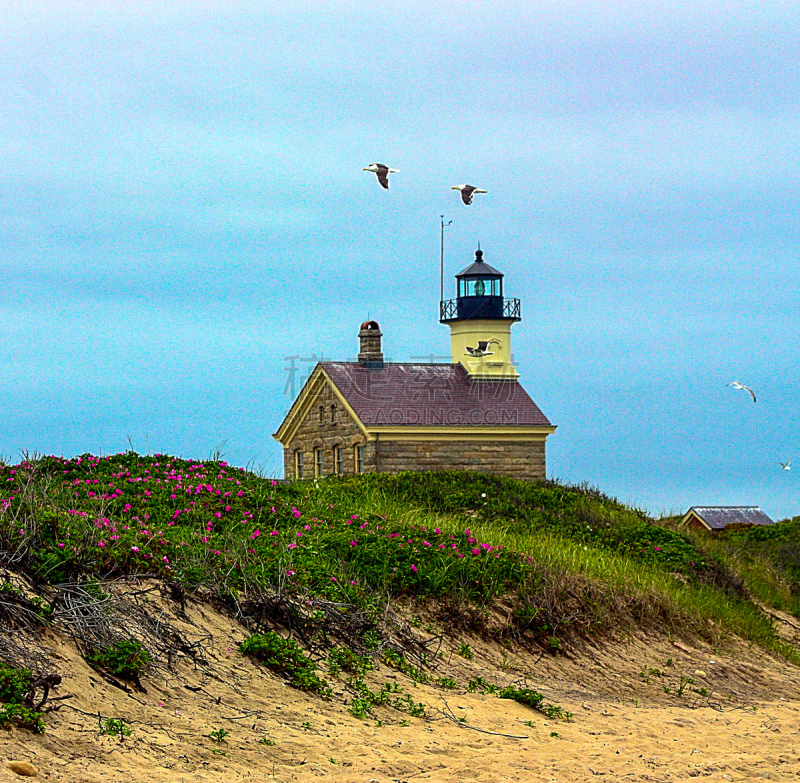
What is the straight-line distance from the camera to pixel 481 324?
135 ft

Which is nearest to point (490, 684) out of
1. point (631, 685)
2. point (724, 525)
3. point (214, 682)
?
point (631, 685)

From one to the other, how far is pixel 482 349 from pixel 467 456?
577 centimetres

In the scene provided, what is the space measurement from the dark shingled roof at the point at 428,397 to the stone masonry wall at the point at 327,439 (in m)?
0.72

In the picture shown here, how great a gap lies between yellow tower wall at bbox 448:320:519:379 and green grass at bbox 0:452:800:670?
62.5 ft

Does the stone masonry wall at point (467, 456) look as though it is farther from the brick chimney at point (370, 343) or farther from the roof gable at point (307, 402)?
the brick chimney at point (370, 343)

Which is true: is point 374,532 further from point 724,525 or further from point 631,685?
point 724,525

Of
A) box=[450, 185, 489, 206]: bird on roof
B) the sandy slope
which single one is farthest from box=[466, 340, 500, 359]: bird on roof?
the sandy slope

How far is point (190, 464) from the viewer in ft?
57.2

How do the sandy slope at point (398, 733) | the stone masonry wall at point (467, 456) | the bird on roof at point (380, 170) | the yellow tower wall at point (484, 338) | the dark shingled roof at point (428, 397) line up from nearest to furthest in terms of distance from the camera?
the sandy slope at point (398, 733)
the bird on roof at point (380, 170)
the stone masonry wall at point (467, 456)
the dark shingled roof at point (428, 397)
the yellow tower wall at point (484, 338)

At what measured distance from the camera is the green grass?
1119 centimetres

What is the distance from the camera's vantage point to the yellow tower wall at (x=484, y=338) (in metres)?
40.3

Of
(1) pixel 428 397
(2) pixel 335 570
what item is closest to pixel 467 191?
(1) pixel 428 397

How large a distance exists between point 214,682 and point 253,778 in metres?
1.87

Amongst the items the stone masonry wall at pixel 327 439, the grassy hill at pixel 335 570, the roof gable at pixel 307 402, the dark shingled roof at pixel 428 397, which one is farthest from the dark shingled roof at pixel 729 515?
the grassy hill at pixel 335 570
